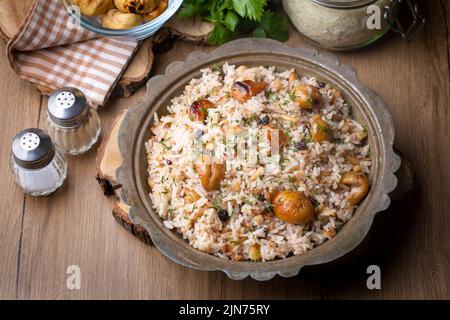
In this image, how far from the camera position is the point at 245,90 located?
10.9ft

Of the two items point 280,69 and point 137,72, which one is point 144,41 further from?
point 280,69

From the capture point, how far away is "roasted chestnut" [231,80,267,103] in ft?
10.9

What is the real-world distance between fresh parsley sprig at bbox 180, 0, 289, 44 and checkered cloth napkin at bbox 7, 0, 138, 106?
42 cm

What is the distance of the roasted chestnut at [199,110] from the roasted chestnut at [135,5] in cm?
78

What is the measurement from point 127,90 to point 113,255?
0.95 meters

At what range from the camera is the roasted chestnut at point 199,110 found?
10.8ft

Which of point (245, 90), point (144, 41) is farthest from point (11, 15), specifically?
point (245, 90)

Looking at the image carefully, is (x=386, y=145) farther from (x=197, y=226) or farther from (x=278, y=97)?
(x=197, y=226)

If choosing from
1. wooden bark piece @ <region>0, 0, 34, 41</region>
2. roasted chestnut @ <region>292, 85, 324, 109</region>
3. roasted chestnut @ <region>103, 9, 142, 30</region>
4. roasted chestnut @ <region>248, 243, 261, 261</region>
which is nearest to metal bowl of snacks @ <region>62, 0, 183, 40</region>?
roasted chestnut @ <region>103, 9, 142, 30</region>

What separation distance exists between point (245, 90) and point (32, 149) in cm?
109

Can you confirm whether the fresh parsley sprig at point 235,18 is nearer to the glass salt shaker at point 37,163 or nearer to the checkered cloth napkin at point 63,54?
the checkered cloth napkin at point 63,54

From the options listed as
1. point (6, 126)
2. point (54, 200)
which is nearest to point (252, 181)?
point (54, 200)

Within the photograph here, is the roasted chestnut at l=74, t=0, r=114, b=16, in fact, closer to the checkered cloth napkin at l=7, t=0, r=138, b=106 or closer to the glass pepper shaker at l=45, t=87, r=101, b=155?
the checkered cloth napkin at l=7, t=0, r=138, b=106

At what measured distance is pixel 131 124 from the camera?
329cm
